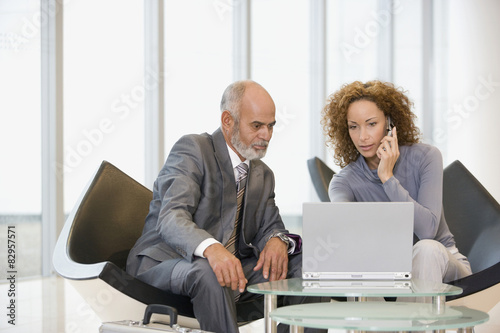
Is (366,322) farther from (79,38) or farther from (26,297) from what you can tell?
(79,38)

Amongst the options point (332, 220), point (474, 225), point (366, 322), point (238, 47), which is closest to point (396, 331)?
point (366, 322)

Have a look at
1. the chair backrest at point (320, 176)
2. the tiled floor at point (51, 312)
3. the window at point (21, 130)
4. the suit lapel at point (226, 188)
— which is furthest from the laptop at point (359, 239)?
the window at point (21, 130)

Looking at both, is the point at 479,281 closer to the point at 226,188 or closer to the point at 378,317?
the point at 378,317

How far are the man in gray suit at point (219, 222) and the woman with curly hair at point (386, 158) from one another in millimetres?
398

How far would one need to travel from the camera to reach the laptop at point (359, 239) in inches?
70.1

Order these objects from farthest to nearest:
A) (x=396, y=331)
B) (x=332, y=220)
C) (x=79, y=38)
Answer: (x=79, y=38) → (x=332, y=220) → (x=396, y=331)

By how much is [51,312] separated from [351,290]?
2.42 metres

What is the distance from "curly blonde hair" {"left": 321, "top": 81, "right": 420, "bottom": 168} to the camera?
8.43ft

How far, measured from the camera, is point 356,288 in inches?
66.2

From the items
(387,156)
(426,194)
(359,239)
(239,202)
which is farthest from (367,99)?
(359,239)

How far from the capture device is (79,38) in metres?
4.86

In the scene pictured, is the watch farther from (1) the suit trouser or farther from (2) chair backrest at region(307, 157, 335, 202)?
(2) chair backrest at region(307, 157, 335, 202)

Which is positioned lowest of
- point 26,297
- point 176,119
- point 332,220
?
point 26,297

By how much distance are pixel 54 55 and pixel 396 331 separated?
389cm
